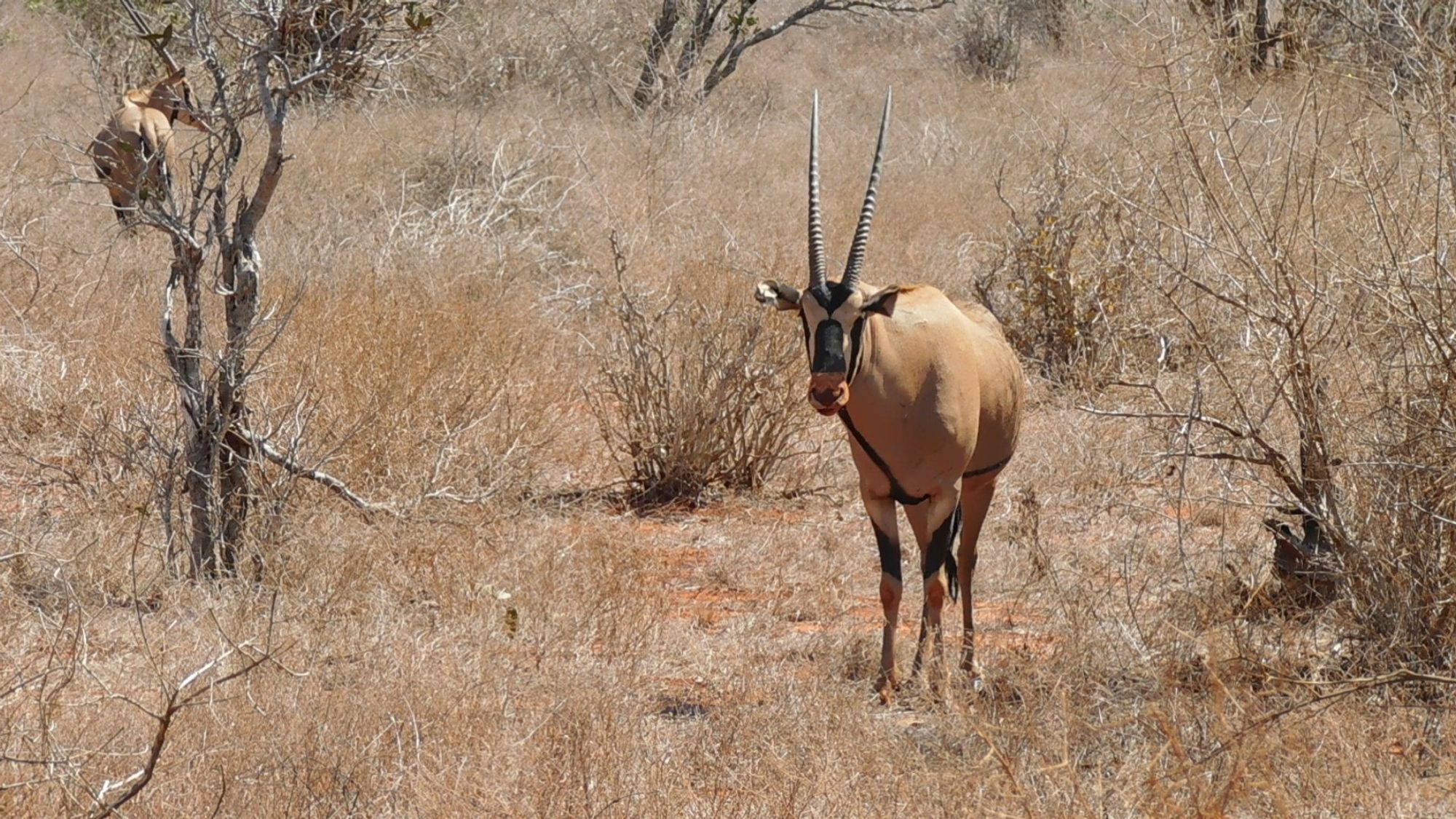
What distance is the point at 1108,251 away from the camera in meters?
9.98

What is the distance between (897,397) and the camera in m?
5.50

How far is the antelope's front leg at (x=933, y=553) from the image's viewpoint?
5590 millimetres

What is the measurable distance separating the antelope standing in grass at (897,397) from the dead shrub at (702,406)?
2.44 meters

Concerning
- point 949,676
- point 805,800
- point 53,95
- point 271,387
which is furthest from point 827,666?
point 53,95

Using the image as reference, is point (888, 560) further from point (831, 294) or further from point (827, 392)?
point (831, 294)

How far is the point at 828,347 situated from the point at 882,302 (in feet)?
0.97

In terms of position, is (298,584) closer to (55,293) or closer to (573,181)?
(55,293)

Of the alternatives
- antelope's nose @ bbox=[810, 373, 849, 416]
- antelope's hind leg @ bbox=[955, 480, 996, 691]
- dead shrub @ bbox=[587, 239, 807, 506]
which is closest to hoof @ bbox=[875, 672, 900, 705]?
antelope's hind leg @ bbox=[955, 480, 996, 691]

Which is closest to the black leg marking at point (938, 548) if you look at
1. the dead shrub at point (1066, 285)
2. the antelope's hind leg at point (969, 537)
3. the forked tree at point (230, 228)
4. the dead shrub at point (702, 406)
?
the antelope's hind leg at point (969, 537)

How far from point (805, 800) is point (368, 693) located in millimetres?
1428

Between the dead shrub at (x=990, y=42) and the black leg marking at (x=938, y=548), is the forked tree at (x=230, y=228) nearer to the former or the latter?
the black leg marking at (x=938, y=548)

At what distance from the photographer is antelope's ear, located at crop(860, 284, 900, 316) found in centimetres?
537

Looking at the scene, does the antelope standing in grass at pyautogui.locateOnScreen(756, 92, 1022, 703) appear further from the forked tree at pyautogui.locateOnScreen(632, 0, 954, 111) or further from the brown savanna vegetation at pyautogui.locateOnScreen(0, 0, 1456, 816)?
the forked tree at pyautogui.locateOnScreen(632, 0, 954, 111)

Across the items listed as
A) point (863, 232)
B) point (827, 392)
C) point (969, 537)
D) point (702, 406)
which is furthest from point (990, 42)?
point (827, 392)
